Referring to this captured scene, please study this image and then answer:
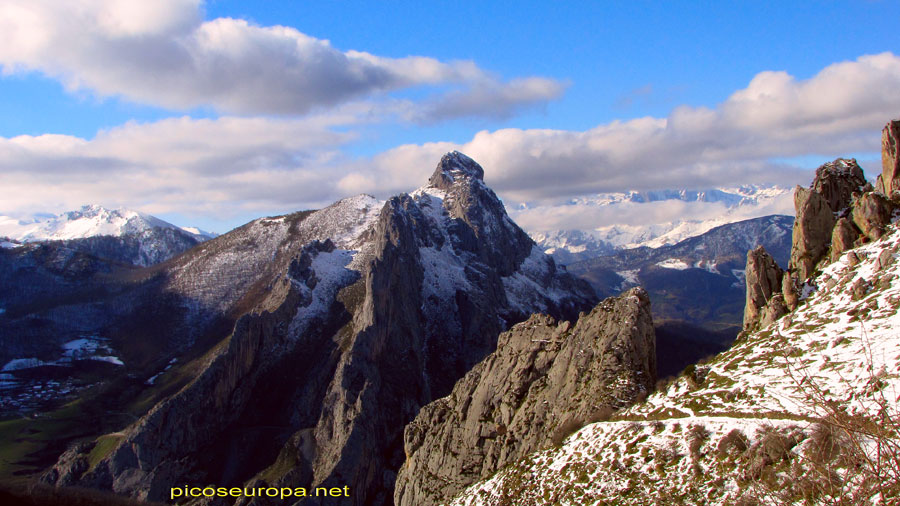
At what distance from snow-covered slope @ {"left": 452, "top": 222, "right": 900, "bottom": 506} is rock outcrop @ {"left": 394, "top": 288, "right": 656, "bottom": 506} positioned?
19.8ft

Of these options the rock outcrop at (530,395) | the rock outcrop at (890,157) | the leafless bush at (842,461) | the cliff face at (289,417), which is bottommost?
the cliff face at (289,417)

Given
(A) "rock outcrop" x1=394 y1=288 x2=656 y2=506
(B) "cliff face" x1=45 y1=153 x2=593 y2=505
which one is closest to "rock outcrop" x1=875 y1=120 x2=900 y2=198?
(A) "rock outcrop" x1=394 y1=288 x2=656 y2=506

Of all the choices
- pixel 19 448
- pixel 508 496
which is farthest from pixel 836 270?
pixel 19 448

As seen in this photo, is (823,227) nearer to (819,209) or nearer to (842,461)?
(819,209)

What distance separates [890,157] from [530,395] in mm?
43091

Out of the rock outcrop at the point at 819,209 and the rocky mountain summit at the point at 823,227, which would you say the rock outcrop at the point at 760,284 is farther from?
the rock outcrop at the point at 819,209

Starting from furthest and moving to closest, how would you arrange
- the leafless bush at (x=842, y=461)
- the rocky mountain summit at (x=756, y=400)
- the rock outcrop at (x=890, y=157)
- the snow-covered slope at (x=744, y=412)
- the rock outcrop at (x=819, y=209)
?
the rock outcrop at (x=890, y=157)
the rock outcrop at (x=819, y=209)
the rocky mountain summit at (x=756, y=400)
the snow-covered slope at (x=744, y=412)
the leafless bush at (x=842, y=461)

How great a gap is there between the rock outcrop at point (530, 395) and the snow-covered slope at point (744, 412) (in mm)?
6024

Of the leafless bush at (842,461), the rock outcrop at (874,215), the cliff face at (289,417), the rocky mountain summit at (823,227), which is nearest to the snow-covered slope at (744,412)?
the leafless bush at (842,461)

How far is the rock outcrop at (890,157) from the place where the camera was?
58938mm

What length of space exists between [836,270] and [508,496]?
1324 inches

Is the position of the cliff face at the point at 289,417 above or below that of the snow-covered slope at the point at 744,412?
below

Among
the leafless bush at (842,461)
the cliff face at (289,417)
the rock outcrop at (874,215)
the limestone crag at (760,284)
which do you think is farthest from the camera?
the cliff face at (289,417)

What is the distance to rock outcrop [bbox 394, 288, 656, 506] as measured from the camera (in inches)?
2324
